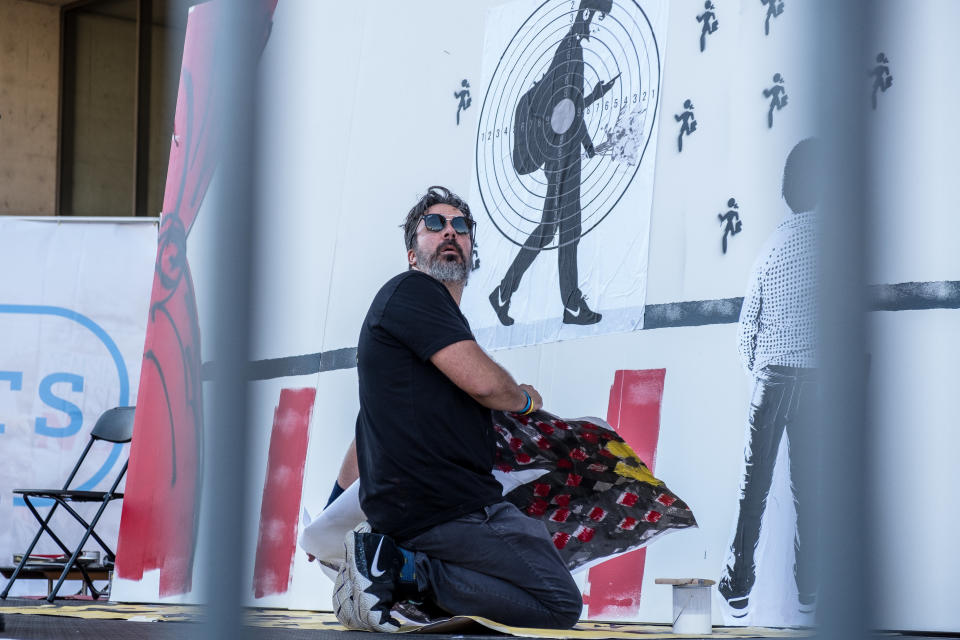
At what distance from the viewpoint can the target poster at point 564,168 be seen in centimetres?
407

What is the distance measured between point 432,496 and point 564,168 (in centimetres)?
161

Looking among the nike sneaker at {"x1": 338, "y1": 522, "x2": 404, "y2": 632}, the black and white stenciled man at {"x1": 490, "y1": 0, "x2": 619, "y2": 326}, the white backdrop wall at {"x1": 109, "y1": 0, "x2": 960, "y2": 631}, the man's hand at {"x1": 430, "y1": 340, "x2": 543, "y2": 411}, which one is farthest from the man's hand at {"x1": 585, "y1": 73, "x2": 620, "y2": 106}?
the nike sneaker at {"x1": 338, "y1": 522, "x2": 404, "y2": 632}

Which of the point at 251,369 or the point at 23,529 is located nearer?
the point at 251,369

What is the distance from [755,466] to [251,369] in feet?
10.2

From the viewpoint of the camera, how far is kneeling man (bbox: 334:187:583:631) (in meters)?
3.05

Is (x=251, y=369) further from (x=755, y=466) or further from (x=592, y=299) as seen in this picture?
(x=592, y=299)

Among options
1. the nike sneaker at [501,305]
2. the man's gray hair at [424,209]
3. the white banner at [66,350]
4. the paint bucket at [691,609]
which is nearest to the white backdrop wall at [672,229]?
the nike sneaker at [501,305]

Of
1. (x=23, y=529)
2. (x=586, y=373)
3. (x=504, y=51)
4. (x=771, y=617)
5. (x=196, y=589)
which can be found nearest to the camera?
(x=196, y=589)

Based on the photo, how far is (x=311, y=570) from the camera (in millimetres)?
4789

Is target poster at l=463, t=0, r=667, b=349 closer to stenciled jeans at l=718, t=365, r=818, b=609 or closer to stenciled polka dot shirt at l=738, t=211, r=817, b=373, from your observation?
stenciled polka dot shirt at l=738, t=211, r=817, b=373

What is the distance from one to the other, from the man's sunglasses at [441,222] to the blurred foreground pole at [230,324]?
8.64 feet

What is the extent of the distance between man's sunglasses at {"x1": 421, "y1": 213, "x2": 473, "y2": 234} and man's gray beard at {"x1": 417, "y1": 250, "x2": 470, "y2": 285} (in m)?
0.08

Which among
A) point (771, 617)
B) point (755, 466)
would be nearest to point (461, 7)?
point (755, 466)

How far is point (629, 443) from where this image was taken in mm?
3943
